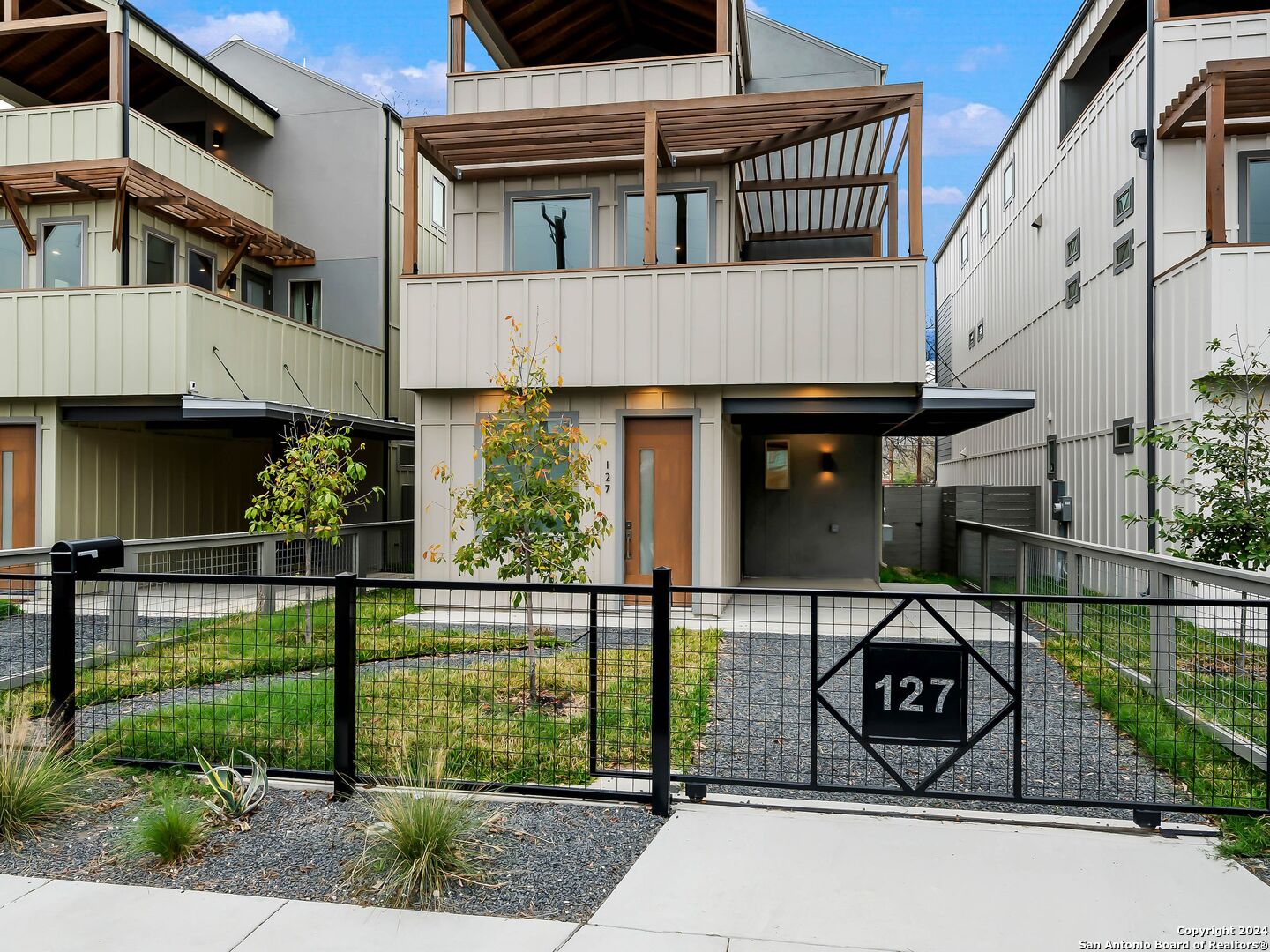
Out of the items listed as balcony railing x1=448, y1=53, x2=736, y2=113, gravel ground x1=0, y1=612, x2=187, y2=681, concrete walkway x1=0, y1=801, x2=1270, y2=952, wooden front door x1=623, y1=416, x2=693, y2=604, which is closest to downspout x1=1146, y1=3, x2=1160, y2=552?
balcony railing x1=448, y1=53, x2=736, y2=113

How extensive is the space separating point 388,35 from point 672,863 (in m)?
171

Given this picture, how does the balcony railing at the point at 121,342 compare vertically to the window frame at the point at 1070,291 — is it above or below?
below

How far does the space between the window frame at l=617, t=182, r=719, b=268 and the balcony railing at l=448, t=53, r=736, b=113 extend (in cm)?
107

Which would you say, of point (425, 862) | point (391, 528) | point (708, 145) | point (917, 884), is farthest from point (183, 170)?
point (917, 884)

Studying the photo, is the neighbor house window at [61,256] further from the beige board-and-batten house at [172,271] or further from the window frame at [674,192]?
the window frame at [674,192]

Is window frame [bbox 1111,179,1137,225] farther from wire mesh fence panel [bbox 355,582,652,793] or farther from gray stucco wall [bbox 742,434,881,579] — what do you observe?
wire mesh fence panel [bbox 355,582,652,793]

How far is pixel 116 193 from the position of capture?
38.6 feet

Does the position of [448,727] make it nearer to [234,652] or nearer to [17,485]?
[234,652]

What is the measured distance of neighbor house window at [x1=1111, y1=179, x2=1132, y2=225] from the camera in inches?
453

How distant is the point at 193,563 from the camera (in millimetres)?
8977

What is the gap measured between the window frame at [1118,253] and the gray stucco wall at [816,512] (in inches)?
165

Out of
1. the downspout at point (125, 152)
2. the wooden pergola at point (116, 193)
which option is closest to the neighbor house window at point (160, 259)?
the wooden pergola at point (116, 193)

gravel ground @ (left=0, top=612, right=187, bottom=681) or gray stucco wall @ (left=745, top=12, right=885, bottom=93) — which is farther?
gray stucco wall @ (left=745, top=12, right=885, bottom=93)

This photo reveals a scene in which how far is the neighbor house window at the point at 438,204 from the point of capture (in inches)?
682
